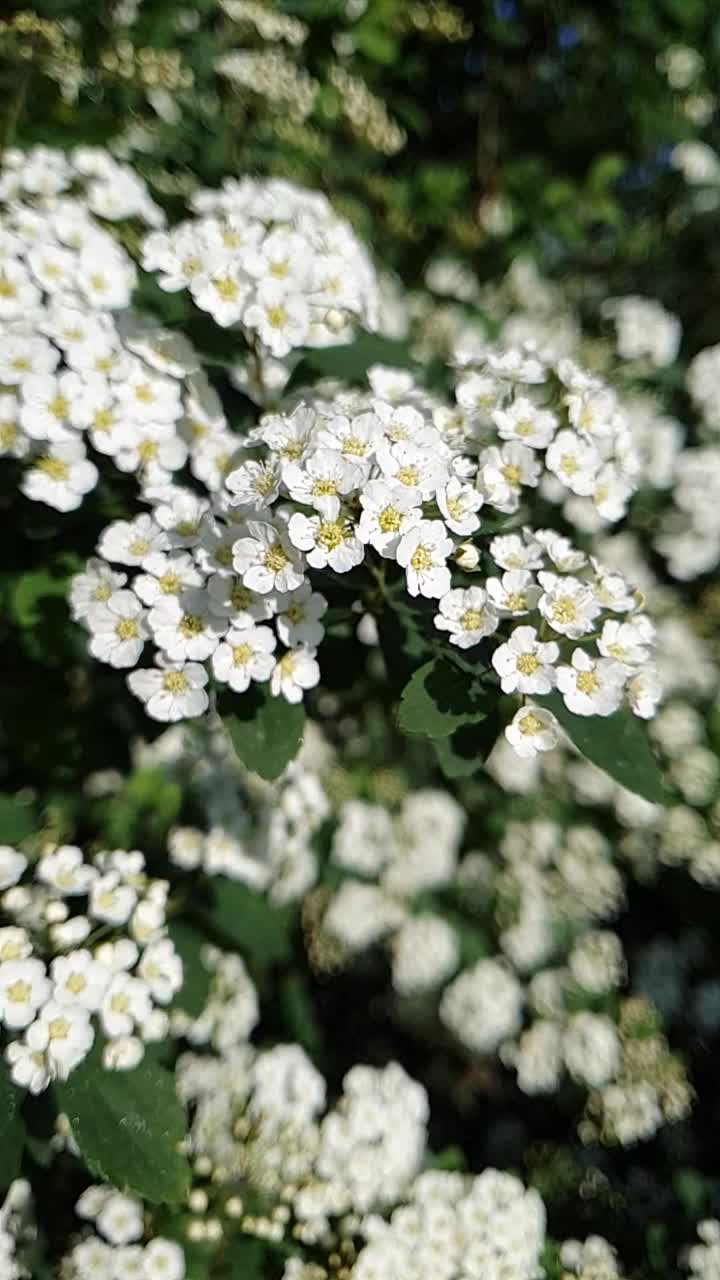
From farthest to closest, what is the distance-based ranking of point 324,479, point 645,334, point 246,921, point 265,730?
1. point 645,334
2. point 246,921
3. point 265,730
4. point 324,479

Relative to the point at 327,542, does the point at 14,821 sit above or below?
below

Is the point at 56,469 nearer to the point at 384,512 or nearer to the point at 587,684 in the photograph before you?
the point at 384,512

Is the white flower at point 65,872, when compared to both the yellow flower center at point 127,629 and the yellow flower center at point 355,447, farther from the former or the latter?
the yellow flower center at point 355,447

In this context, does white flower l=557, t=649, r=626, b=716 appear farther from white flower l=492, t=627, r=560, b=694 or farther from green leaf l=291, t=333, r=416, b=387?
green leaf l=291, t=333, r=416, b=387

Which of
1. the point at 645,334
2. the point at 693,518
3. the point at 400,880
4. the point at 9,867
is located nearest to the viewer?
the point at 9,867

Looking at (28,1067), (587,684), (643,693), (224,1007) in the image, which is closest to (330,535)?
(587,684)

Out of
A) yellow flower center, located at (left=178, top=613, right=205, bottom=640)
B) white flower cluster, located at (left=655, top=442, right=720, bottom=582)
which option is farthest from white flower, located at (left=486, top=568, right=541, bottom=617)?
white flower cluster, located at (left=655, top=442, right=720, bottom=582)
